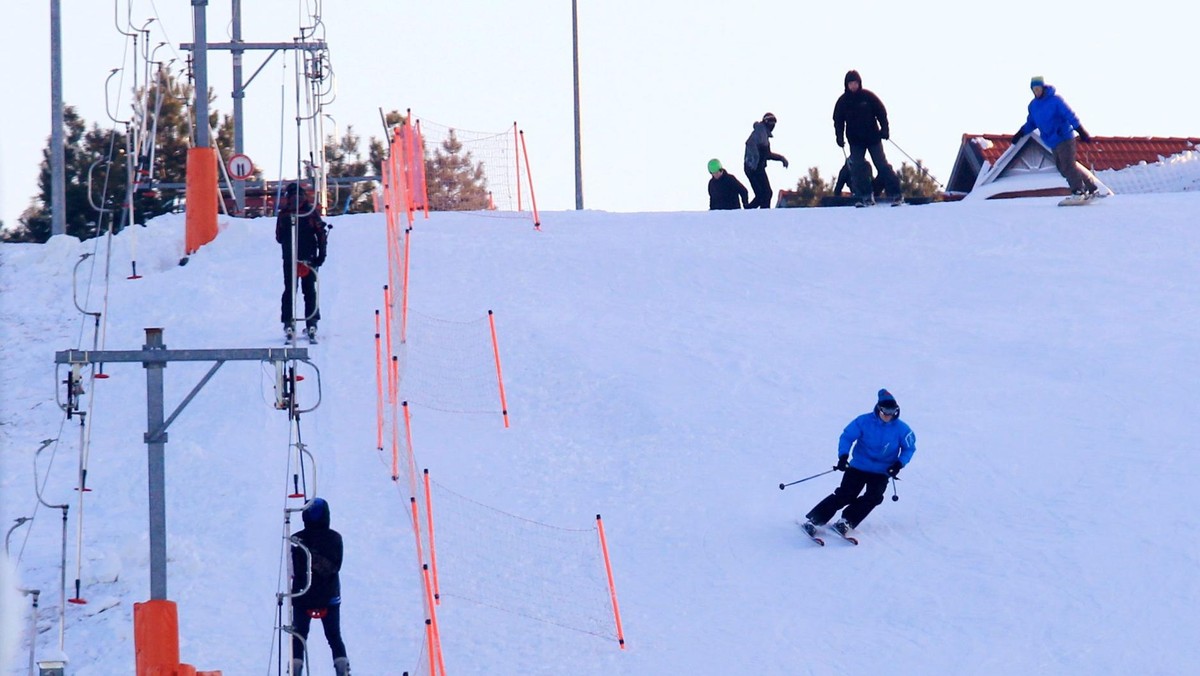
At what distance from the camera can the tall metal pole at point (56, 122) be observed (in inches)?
1033

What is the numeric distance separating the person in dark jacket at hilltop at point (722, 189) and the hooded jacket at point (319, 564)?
15512 millimetres

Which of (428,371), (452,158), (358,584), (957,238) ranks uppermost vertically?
(452,158)

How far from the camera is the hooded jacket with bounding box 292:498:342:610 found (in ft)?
32.4

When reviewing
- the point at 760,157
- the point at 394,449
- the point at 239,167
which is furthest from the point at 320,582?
the point at 239,167

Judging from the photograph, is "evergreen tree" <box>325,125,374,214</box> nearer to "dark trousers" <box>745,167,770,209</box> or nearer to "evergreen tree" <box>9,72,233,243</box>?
"evergreen tree" <box>9,72,233,243</box>

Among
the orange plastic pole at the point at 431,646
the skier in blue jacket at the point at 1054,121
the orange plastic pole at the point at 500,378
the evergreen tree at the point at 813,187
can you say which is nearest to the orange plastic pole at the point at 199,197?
the orange plastic pole at the point at 500,378

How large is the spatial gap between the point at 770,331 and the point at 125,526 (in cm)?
720

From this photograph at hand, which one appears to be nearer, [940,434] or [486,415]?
[940,434]

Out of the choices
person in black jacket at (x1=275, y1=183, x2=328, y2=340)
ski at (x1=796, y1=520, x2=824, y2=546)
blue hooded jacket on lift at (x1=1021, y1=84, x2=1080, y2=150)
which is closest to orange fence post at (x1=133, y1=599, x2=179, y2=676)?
ski at (x1=796, y1=520, x2=824, y2=546)

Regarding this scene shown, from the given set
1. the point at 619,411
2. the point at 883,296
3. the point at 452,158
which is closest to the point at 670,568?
the point at 619,411

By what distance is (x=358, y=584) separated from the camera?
11336mm

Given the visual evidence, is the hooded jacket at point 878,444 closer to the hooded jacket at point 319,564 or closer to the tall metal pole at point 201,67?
the hooded jacket at point 319,564

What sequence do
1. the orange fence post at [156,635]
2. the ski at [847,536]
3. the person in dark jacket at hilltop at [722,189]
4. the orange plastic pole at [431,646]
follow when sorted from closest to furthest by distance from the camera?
the orange fence post at [156,635]
the orange plastic pole at [431,646]
the ski at [847,536]
the person in dark jacket at hilltop at [722,189]

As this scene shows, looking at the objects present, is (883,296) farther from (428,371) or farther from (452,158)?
(452,158)
